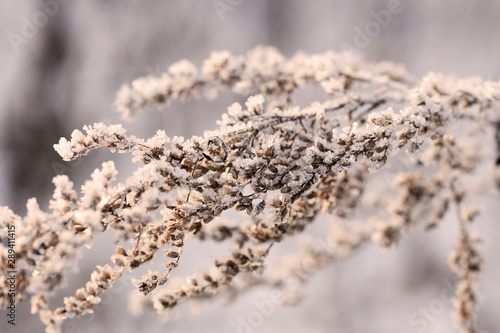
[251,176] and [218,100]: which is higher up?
[218,100]

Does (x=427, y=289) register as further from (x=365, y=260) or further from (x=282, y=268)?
(x=282, y=268)

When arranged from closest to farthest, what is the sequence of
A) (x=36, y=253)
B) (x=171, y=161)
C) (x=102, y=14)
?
(x=36, y=253)
(x=171, y=161)
(x=102, y=14)

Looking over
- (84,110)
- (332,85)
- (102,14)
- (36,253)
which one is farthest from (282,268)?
(102,14)

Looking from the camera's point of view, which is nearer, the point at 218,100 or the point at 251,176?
the point at 251,176

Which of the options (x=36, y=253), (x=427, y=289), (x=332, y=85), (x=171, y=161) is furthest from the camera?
(x=427, y=289)

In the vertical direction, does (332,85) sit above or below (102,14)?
below
